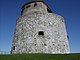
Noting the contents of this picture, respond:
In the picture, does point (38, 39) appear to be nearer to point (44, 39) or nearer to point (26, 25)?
point (44, 39)

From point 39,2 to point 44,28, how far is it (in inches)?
194

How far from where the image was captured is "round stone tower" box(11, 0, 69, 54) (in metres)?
21.1

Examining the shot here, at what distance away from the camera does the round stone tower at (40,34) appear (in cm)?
2111

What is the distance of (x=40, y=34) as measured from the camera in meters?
21.9

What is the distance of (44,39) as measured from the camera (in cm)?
2136

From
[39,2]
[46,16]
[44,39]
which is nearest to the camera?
[44,39]

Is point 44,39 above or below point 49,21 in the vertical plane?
below

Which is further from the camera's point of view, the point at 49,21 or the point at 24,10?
the point at 24,10

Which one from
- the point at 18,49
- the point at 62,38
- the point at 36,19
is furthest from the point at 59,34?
the point at 18,49

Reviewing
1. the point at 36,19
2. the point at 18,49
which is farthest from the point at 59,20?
the point at 18,49

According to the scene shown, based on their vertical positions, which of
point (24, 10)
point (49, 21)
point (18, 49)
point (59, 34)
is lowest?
point (18, 49)

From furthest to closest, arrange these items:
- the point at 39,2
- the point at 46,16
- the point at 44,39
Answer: the point at 39,2
the point at 46,16
the point at 44,39

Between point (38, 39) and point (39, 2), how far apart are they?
635cm

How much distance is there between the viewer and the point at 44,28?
2191 centimetres
